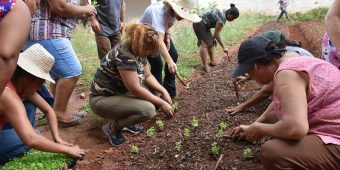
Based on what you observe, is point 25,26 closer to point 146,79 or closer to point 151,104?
point 151,104

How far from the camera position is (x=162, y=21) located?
545 centimetres

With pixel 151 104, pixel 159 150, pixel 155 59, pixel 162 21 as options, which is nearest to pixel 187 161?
pixel 159 150

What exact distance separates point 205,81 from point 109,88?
2.96 meters

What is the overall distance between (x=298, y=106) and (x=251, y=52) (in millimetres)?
543

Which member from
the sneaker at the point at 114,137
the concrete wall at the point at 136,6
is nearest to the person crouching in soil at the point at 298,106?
the sneaker at the point at 114,137

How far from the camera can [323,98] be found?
8.47 feet

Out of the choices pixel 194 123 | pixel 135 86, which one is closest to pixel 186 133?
pixel 194 123

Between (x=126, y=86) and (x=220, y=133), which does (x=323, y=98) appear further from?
(x=126, y=86)

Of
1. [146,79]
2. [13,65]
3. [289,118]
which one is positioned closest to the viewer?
[13,65]

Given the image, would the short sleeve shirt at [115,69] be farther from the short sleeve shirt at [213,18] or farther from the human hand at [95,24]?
the short sleeve shirt at [213,18]

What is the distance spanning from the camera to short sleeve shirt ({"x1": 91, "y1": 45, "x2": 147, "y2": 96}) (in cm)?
400

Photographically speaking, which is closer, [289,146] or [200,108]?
[289,146]

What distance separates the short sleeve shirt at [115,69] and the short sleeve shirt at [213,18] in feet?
12.9

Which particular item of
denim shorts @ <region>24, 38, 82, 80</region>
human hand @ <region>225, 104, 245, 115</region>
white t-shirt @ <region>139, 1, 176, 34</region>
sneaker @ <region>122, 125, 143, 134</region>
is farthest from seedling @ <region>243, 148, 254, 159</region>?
white t-shirt @ <region>139, 1, 176, 34</region>
